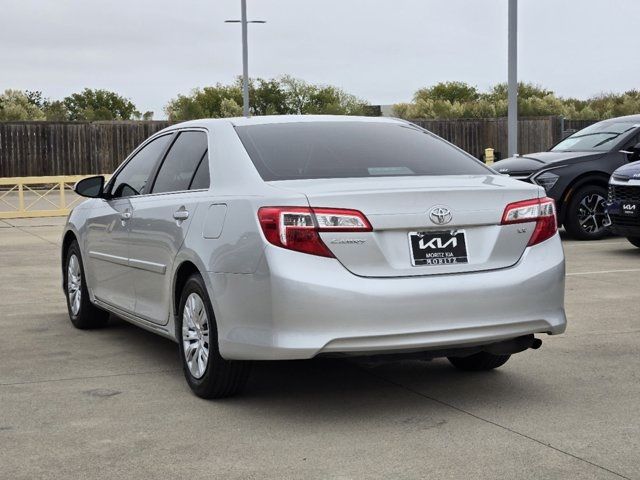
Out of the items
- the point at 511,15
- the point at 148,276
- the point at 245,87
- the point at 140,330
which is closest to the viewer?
the point at 148,276

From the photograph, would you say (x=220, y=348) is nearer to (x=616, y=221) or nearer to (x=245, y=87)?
(x=616, y=221)

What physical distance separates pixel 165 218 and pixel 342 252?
1.67m

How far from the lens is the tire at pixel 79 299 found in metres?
8.72

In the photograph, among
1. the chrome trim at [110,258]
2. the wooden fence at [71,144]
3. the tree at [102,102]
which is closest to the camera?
the chrome trim at [110,258]

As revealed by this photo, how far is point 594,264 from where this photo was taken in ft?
42.0

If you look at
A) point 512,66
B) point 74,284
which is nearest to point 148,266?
point 74,284

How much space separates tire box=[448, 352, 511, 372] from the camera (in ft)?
22.3

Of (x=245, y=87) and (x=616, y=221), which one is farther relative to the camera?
(x=245, y=87)

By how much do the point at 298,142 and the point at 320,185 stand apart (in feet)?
2.67

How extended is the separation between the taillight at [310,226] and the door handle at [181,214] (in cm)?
108

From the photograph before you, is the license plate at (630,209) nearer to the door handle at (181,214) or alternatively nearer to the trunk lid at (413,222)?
the trunk lid at (413,222)

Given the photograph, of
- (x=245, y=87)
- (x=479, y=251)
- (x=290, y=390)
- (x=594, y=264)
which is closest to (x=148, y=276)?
(x=290, y=390)

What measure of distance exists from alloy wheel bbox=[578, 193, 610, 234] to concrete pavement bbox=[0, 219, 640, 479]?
764 centimetres

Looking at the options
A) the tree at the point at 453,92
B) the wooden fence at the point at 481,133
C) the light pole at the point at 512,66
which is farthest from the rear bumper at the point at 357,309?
the tree at the point at 453,92
